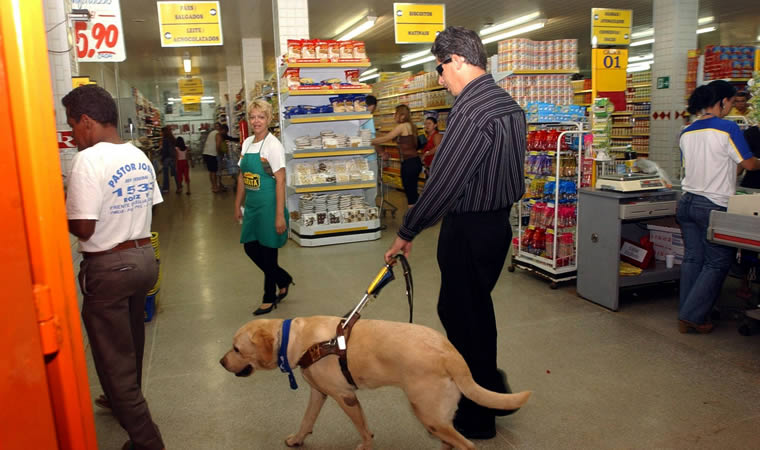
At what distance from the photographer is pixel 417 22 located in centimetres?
945

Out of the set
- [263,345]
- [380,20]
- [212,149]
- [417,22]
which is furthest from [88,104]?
[380,20]

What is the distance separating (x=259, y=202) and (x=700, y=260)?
3.32 meters

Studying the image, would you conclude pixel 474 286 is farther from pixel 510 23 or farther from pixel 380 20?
pixel 510 23

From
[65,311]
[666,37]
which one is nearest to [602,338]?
[65,311]

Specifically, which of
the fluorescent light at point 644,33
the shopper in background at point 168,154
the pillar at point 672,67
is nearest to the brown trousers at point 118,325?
the pillar at point 672,67

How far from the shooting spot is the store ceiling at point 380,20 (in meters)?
11.7

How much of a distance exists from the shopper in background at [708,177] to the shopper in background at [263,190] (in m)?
2.98

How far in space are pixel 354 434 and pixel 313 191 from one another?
4.64 m

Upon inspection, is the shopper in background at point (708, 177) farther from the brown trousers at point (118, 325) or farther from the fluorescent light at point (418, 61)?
the fluorescent light at point (418, 61)

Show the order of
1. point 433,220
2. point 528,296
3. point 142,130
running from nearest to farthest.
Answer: point 433,220, point 528,296, point 142,130

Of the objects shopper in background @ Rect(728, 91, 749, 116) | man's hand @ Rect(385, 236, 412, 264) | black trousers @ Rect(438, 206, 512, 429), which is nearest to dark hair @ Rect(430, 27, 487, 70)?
black trousers @ Rect(438, 206, 512, 429)

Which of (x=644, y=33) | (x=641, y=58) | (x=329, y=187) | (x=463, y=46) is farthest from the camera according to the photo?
(x=641, y=58)

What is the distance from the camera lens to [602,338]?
3.84m

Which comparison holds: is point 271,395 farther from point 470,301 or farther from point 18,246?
point 18,246
